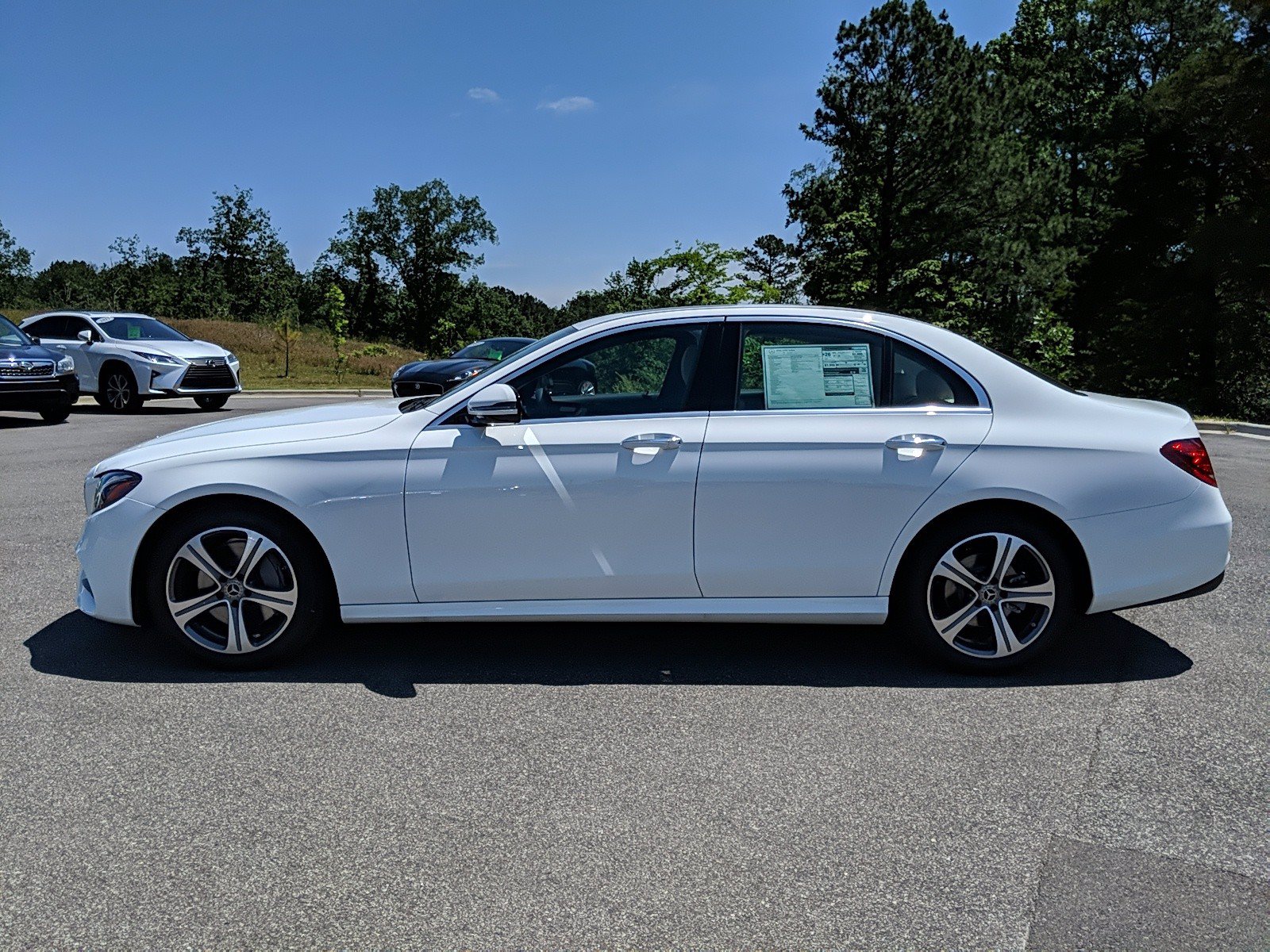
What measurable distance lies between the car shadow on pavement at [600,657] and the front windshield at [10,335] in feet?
42.2

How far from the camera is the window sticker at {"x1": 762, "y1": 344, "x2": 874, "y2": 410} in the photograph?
185 inches

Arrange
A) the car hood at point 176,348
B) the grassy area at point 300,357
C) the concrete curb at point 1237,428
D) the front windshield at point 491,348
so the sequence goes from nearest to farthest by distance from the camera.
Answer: the concrete curb at point 1237,428
the car hood at point 176,348
the front windshield at point 491,348
the grassy area at point 300,357

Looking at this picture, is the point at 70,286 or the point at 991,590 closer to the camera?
the point at 991,590

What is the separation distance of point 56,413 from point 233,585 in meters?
14.5

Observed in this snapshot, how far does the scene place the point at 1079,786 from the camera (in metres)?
3.51

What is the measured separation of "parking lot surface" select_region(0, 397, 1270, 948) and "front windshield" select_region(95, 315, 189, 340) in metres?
16.1

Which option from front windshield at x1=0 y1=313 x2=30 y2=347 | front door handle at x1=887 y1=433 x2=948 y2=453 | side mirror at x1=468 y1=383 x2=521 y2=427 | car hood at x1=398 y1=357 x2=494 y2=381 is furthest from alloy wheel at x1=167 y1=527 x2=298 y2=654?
car hood at x1=398 y1=357 x2=494 y2=381

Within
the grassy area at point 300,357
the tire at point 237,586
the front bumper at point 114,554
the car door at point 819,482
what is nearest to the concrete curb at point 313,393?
the grassy area at point 300,357

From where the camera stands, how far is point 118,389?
63.1 feet

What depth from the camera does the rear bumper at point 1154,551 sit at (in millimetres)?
4539

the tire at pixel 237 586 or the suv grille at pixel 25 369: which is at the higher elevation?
the suv grille at pixel 25 369

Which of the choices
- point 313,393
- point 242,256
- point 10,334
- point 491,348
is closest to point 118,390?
point 10,334

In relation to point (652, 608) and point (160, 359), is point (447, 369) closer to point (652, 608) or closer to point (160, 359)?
point (160, 359)

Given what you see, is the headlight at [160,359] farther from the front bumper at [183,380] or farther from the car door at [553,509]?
the car door at [553,509]
